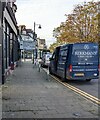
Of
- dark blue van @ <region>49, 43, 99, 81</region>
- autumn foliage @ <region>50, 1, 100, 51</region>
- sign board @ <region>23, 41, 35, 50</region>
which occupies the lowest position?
dark blue van @ <region>49, 43, 99, 81</region>

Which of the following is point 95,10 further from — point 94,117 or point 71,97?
point 94,117

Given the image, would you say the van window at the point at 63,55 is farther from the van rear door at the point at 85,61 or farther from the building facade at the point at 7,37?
the building facade at the point at 7,37

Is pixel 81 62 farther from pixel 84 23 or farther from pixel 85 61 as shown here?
pixel 84 23

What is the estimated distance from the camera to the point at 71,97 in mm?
12664

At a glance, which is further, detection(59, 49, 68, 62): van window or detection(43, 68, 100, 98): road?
detection(59, 49, 68, 62): van window

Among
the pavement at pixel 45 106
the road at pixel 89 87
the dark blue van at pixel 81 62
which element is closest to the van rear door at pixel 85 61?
the dark blue van at pixel 81 62

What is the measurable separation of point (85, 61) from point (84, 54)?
1.35 feet

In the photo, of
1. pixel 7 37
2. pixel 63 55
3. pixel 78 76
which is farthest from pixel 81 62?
pixel 7 37

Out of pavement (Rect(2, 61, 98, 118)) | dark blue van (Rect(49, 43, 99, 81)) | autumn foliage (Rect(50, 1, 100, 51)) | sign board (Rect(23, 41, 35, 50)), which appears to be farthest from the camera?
autumn foliage (Rect(50, 1, 100, 51))

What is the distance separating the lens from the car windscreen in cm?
1964

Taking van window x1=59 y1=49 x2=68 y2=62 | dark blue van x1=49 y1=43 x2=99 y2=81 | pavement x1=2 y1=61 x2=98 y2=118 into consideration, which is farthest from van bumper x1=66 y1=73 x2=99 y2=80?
pavement x1=2 y1=61 x2=98 y2=118

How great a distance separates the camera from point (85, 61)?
19.7 meters

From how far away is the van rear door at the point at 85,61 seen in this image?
19.5m

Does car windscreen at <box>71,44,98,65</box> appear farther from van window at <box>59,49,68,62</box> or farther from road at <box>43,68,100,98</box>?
road at <box>43,68,100,98</box>
